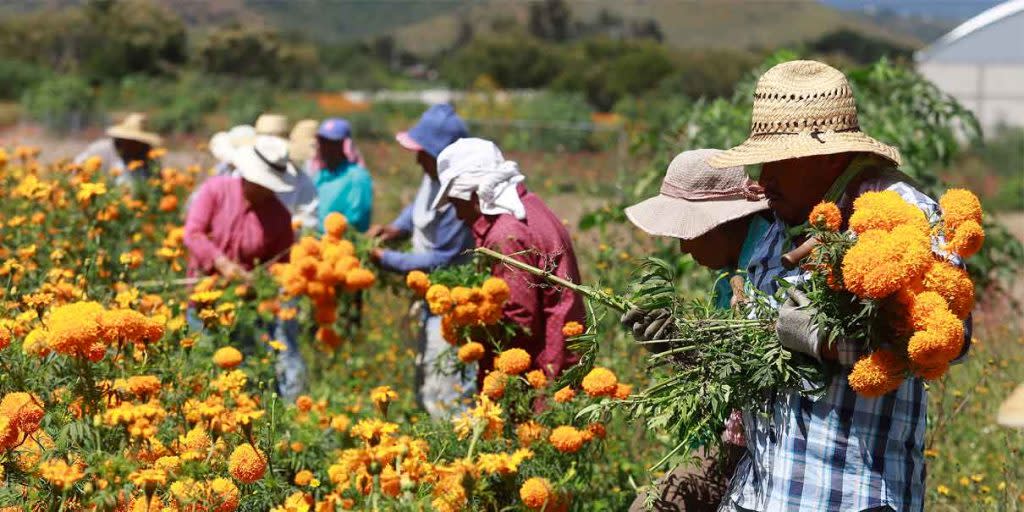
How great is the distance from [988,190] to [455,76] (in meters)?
34.1

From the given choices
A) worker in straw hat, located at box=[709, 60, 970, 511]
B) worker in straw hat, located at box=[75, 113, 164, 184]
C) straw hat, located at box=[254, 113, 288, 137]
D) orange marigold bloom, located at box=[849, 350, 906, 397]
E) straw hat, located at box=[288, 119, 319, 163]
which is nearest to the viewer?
orange marigold bloom, located at box=[849, 350, 906, 397]

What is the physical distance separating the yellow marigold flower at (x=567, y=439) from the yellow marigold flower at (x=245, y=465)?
2.48 ft

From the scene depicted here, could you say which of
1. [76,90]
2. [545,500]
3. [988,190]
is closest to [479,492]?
[545,500]

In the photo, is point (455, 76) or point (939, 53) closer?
point (939, 53)

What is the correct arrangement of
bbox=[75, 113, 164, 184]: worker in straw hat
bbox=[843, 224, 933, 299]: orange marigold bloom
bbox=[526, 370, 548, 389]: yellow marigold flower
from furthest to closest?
bbox=[75, 113, 164, 184]: worker in straw hat
bbox=[526, 370, 548, 389]: yellow marigold flower
bbox=[843, 224, 933, 299]: orange marigold bloom

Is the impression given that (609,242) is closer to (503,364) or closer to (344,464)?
(503,364)

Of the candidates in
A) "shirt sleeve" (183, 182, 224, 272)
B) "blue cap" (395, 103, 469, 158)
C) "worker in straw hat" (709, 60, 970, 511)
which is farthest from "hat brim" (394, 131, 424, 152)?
"worker in straw hat" (709, 60, 970, 511)

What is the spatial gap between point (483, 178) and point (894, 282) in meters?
1.90

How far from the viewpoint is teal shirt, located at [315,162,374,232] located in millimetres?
6297

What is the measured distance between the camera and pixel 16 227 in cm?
491

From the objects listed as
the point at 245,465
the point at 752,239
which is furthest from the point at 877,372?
the point at 245,465

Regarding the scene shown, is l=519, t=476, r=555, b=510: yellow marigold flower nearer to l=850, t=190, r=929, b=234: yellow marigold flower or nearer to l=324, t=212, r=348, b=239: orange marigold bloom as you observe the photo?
l=850, t=190, r=929, b=234: yellow marigold flower

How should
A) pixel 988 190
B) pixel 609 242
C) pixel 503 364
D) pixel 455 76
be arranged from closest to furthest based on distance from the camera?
pixel 503 364, pixel 609 242, pixel 988 190, pixel 455 76

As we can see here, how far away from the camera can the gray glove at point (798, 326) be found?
7.48ft
